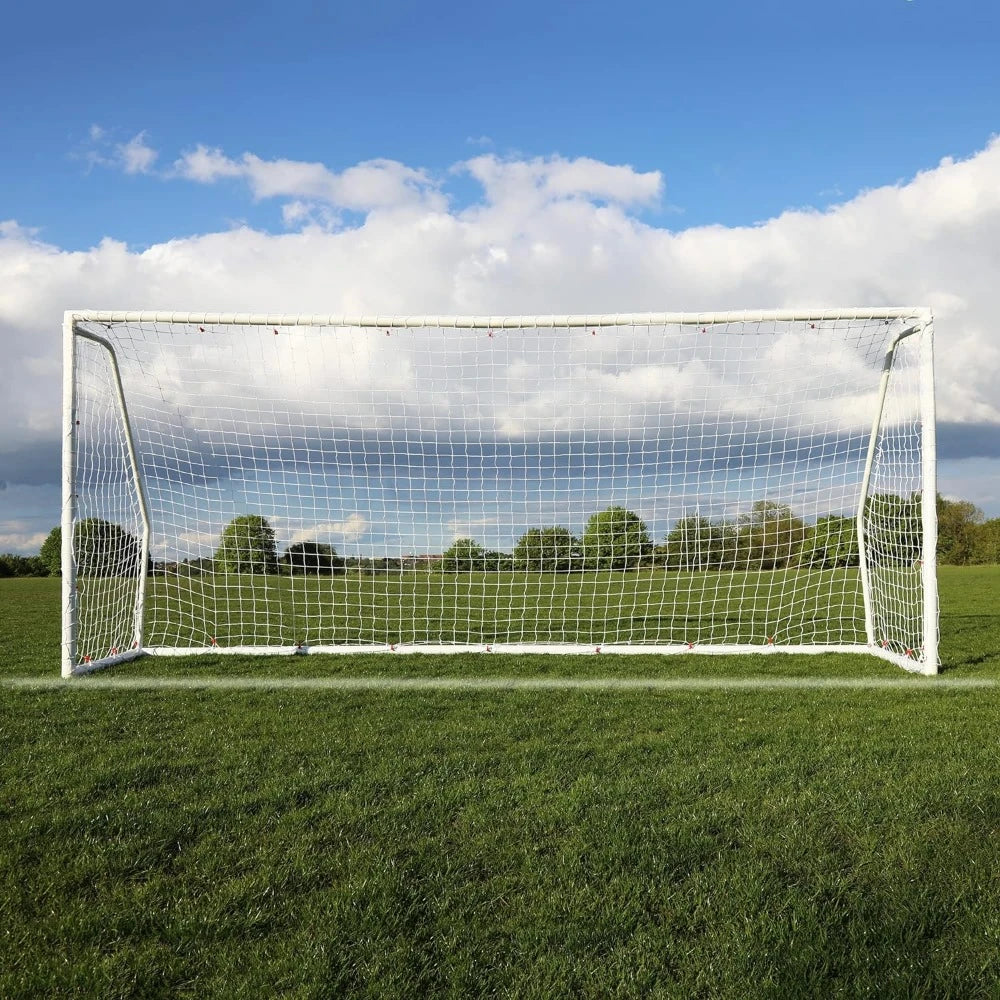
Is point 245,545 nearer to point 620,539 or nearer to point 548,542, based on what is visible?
point 548,542

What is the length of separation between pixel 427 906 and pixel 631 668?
17.2 feet

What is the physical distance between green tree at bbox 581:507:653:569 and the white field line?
2.80 meters

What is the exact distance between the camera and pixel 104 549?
860 centimetres

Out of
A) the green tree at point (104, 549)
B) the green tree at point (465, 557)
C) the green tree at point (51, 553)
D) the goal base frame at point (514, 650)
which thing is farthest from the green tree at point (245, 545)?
the green tree at point (51, 553)

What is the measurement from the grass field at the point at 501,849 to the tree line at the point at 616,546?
2.71 m

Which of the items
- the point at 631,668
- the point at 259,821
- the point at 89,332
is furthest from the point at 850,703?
the point at 89,332

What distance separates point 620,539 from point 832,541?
2798 mm

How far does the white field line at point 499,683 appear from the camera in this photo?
22.0 ft

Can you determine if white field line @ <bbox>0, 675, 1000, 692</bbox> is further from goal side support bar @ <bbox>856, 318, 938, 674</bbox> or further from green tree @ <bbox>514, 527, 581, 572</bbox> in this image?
green tree @ <bbox>514, 527, 581, 572</bbox>

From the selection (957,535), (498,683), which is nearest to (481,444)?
(498,683)

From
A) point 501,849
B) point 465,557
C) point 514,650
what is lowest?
point 501,849

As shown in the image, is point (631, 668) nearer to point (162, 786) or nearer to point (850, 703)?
point (850, 703)

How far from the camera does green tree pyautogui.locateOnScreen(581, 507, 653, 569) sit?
994 cm

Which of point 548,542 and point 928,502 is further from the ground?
point 928,502
